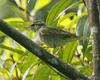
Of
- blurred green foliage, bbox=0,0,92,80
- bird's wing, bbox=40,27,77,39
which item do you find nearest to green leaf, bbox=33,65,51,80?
blurred green foliage, bbox=0,0,92,80

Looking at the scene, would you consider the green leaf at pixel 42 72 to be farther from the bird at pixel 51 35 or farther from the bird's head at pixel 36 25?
the bird's head at pixel 36 25

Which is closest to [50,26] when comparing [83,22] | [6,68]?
[83,22]

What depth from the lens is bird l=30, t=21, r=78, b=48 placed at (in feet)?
3.58

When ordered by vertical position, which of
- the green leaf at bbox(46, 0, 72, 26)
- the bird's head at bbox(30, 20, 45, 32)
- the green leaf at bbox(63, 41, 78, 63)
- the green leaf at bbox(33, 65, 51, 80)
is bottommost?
the green leaf at bbox(33, 65, 51, 80)

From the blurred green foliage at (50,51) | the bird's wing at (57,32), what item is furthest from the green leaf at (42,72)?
the bird's wing at (57,32)

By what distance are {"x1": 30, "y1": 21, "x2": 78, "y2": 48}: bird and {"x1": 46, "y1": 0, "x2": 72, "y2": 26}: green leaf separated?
2 centimetres

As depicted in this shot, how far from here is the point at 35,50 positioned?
2.40 feet

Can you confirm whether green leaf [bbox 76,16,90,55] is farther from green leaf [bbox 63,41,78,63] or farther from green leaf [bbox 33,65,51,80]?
green leaf [bbox 33,65,51,80]

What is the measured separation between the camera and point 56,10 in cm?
111

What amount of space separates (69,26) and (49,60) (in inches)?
21.4

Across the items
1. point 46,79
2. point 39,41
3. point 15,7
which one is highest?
point 15,7

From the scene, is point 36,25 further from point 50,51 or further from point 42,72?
point 42,72

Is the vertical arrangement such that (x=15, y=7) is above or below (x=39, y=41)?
above

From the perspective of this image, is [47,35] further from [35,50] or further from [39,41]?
[35,50]
